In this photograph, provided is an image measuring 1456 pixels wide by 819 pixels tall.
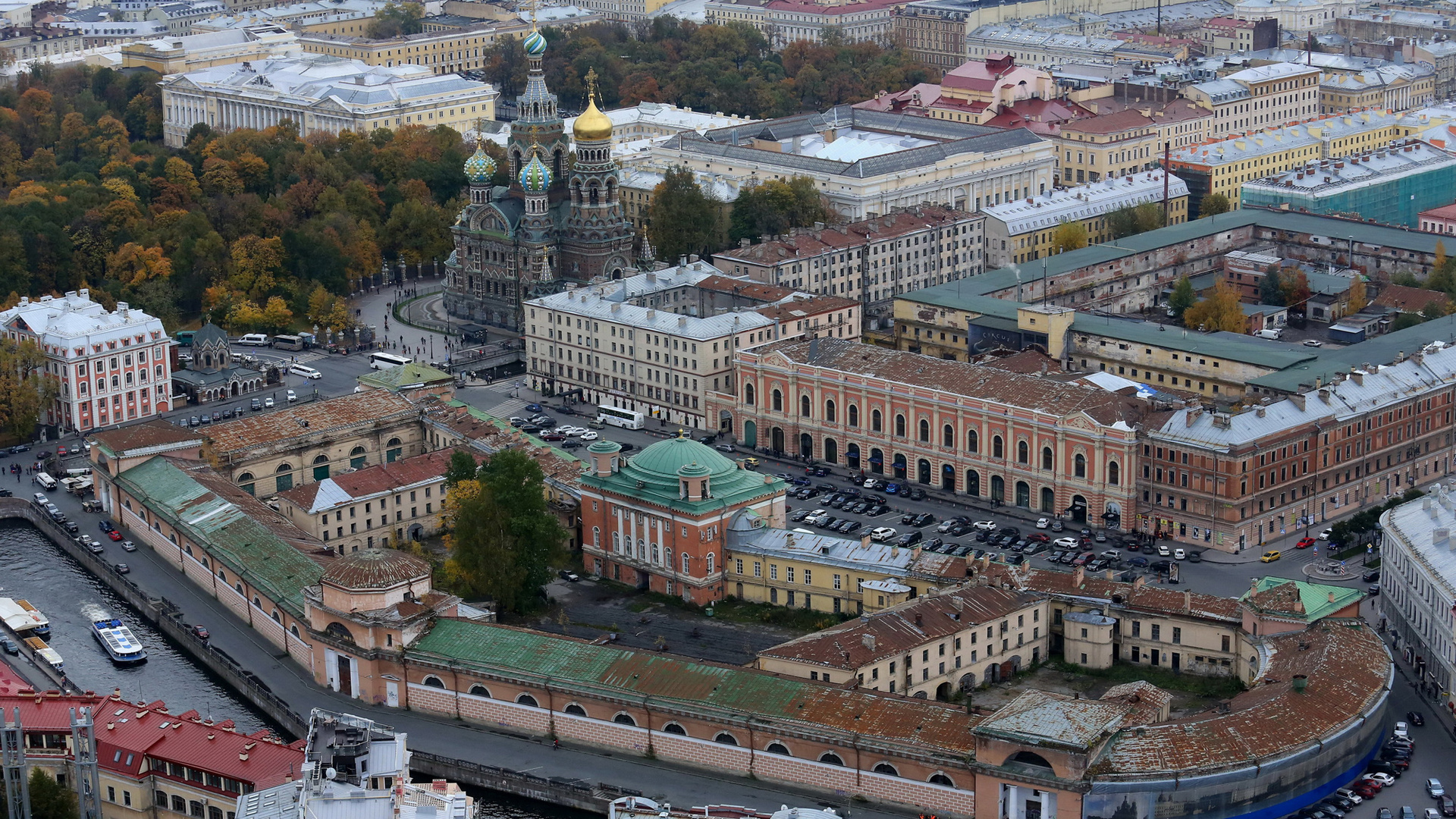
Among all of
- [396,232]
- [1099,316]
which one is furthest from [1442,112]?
[396,232]

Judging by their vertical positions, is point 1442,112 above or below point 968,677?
above

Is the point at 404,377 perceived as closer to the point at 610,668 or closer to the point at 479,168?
the point at 479,168

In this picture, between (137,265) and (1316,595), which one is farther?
(137,265)

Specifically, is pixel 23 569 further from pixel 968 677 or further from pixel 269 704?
pixel 968 677

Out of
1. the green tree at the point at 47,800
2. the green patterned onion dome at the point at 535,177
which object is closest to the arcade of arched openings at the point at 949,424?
the green patterned onion dome at the point at 535,177

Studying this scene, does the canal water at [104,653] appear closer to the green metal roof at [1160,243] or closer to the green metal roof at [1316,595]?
the green metal roof at [1316,595]

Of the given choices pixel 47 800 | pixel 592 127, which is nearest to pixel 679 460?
pixel 47 800
